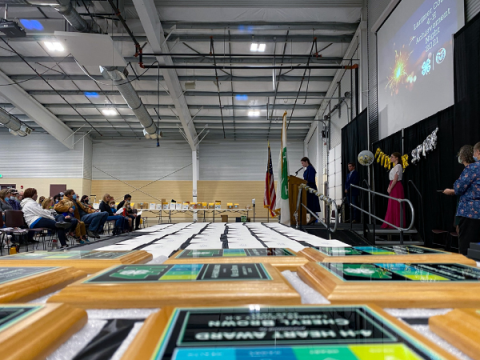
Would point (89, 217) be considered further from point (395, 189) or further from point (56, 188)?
point (56, 188)

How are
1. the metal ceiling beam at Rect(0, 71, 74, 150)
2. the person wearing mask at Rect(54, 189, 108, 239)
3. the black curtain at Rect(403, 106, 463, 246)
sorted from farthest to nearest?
the metal ceiling beam at Rect(0, 71, 74, 150), the person wearing mask at Rect(54, 189, 108, 239), the black curtain at Rect(403, 106, 463, 246)

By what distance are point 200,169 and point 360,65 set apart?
9.14 meters

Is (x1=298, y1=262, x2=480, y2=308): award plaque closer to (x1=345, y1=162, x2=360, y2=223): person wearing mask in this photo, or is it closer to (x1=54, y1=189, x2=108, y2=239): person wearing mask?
(x1=345, y1=162, x2=360, y2=223): person wearing mask

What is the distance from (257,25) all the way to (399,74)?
324cm

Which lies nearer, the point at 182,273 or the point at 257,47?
A: the point at 182,273

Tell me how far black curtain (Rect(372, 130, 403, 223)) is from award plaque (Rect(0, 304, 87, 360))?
18.2 ft

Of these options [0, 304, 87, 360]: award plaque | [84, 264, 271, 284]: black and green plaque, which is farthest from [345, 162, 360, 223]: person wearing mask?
[0, 304, 87, 360]: award plaque

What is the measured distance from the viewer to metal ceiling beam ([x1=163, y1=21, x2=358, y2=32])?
6801 millimetres

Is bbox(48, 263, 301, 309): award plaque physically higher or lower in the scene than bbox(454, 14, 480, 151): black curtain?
lower

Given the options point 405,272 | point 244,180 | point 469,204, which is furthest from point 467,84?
point 244,180

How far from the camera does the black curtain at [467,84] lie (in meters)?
3.14

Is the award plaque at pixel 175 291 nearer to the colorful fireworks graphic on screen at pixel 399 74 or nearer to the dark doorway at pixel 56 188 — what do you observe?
the colorful fireworks graphic on screen at pixel 399 74

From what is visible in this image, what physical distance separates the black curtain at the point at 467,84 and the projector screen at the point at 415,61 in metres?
0.33

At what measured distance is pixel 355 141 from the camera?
7.27 m
